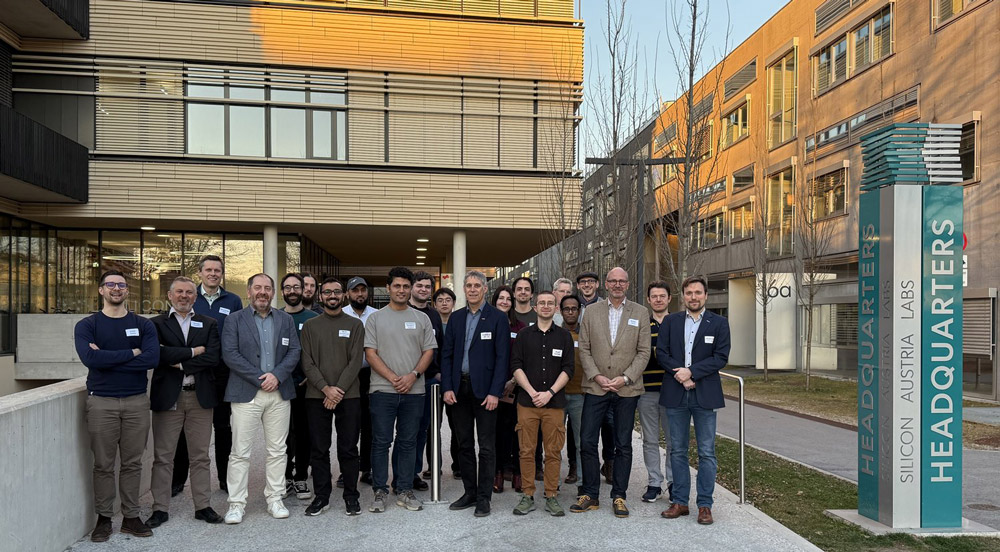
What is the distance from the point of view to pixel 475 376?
613cm

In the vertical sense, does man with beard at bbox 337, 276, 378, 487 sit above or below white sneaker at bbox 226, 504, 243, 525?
above

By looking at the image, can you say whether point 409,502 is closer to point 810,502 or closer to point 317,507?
point 317,507

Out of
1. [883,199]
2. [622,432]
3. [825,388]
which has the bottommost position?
[825,388]

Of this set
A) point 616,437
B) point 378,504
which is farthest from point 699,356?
point 378,504

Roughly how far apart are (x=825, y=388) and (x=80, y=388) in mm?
18497

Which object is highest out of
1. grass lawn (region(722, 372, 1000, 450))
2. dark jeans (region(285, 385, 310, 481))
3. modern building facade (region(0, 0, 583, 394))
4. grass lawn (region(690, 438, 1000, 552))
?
modern building facade (region(0, 0, 583, 394))

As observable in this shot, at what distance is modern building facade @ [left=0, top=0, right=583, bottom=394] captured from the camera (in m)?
17.3

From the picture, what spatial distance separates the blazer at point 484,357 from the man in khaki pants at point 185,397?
6.62ft

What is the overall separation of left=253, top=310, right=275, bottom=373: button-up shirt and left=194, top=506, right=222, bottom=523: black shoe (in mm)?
1234

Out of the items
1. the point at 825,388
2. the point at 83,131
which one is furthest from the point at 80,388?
the point at 825,388

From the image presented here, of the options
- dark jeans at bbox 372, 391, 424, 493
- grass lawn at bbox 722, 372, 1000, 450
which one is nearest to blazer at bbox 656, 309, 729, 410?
dark jeans at bbox 372, 391, 424, 493

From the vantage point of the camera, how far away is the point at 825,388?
1892 centimetres

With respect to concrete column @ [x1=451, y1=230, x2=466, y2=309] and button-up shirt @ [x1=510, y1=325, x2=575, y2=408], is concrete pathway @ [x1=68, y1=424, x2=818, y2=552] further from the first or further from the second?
concrete column @ [x1=451, y1=230, x2=466, y2=309]

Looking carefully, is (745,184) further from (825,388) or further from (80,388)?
(80,388)
